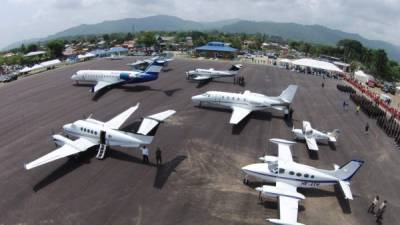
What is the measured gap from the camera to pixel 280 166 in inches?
819

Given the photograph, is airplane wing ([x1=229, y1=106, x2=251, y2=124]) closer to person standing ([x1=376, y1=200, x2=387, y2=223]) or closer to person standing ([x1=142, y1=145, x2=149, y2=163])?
person standing ([x1=142, y1=145, x2=149, y2=163])

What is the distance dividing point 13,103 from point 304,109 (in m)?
44.1

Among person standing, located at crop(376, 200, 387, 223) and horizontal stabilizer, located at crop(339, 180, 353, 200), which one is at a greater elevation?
horizontal stabilizer, located at crop(339, 180, 353, 200)

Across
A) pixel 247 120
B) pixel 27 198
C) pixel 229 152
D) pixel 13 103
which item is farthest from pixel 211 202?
pixel 13 103

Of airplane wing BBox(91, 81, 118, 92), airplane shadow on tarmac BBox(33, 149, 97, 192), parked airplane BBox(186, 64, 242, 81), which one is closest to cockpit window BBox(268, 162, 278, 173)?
airplane shadow on tarmac BBox(33, 149, 97, 192)

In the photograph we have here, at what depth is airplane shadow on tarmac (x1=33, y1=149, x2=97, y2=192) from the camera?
21688 mm

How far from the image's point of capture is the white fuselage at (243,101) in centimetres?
3571

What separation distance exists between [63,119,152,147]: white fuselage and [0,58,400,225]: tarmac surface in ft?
5.44

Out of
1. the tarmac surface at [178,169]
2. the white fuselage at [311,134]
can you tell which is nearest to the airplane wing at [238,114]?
the tarmac surface at [178,169]

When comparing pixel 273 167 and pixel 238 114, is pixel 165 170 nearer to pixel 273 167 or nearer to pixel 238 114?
pixel 273 167

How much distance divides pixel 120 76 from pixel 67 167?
87.1ft

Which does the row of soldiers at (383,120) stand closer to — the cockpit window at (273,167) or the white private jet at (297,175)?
the white private jet at (297,175)

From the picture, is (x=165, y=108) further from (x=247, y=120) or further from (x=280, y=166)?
(x=280, y=166)

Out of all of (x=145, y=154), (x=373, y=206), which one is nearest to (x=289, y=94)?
(x=373, y=206)
